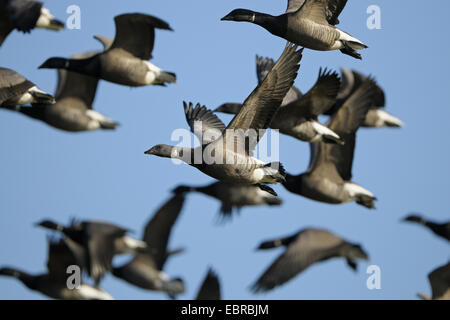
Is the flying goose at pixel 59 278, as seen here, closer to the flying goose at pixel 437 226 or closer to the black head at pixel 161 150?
the black head at pixel 161 150

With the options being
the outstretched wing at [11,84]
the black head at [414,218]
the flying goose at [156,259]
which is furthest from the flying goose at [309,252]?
the outstretched wing at [11,84]

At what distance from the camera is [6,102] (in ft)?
46.0

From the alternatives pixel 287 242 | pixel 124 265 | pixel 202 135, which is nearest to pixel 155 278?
pixel 124 265

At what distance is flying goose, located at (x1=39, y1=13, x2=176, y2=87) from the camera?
49.5 ft

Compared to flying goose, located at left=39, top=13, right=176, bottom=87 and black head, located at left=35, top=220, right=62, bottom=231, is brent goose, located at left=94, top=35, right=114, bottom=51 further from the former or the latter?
black head, located at left=35, top=220, right=62, bottom=231

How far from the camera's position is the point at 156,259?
17.4 m

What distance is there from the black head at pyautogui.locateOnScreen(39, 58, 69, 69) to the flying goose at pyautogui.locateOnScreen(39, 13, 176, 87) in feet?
1.47

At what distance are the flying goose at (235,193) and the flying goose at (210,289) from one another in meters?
1.74

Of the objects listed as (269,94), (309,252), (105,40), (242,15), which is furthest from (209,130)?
(105,40)

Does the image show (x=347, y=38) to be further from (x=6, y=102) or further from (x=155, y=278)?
(x=155, y=278)

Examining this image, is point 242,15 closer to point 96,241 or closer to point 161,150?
point 161,150

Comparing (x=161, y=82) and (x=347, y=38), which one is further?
(x=161, y=82)
